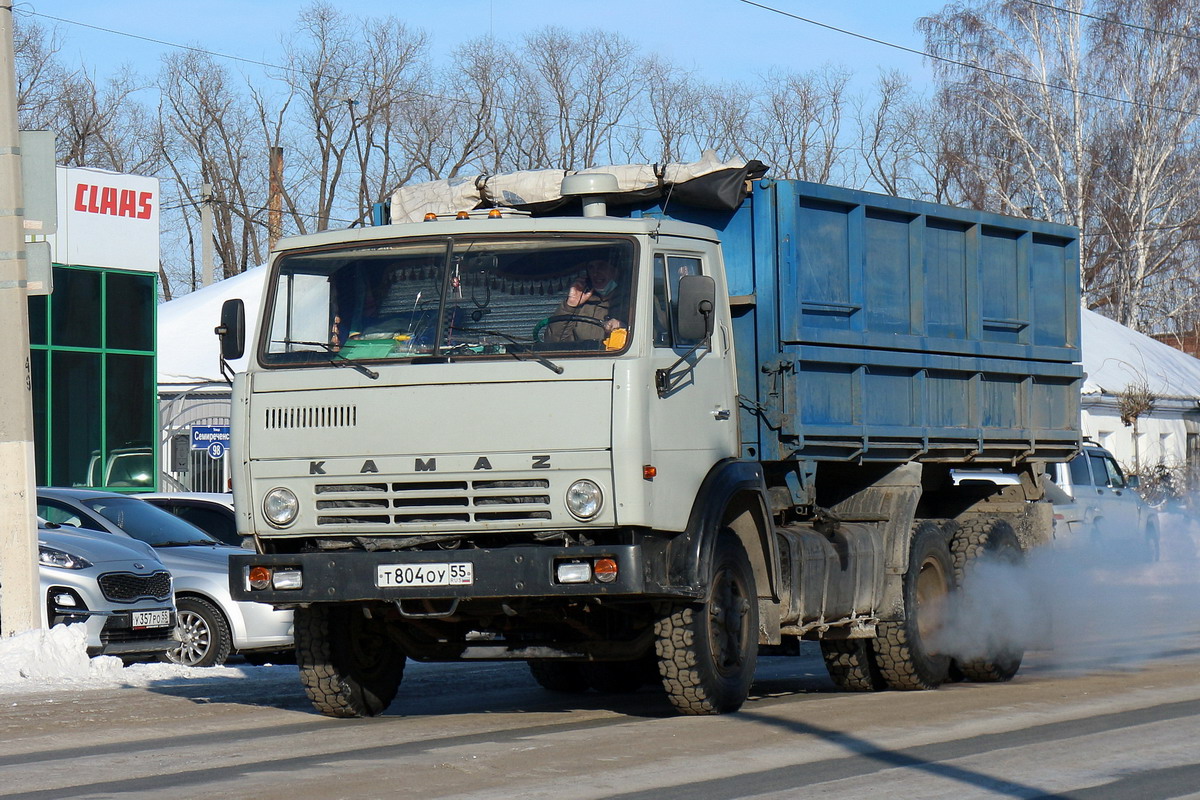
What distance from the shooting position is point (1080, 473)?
25375mm

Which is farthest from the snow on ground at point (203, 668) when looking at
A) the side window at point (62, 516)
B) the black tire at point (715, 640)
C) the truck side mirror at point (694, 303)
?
the truck side mirror at point (694, 303)

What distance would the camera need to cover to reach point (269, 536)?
8945 millimetres

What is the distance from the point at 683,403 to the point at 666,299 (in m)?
0.56

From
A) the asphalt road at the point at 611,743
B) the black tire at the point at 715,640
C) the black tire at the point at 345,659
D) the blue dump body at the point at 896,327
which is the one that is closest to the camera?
the asphalt road at the point at 611,743

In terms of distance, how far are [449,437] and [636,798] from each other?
2366 mm

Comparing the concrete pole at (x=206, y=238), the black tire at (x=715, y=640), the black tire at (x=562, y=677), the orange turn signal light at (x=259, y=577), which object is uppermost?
the concrete pole at (x=206, y=238)

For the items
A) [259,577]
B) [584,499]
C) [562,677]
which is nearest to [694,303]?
[584,499]

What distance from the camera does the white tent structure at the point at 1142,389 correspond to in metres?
39.7

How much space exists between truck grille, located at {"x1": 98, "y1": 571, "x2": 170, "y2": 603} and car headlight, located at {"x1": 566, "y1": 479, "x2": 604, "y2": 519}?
661 cm

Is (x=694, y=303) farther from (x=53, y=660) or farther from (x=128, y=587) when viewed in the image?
(x=128, y=587)

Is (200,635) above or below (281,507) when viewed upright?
below

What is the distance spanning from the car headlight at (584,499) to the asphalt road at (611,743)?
1.15 meters

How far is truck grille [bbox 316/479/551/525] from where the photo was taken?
27.9ft

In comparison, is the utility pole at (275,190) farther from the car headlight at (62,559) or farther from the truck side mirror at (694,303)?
the truck side mirror at (694,303)
